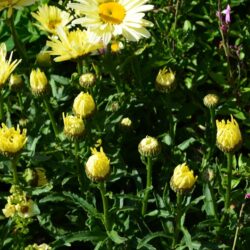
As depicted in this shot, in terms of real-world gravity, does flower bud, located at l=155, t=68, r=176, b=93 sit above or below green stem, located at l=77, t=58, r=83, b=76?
below

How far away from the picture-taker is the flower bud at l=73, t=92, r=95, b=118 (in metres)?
2.35

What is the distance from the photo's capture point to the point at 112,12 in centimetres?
262

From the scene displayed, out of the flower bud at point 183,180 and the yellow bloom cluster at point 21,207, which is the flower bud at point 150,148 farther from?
the yellow bloom cluster at point 21,207

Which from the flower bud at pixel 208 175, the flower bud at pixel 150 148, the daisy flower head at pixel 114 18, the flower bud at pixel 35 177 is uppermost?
the daisy flower head at pixel 114 18

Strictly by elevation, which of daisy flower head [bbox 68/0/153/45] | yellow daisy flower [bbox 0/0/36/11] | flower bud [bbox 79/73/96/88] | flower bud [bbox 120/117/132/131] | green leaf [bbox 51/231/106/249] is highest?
yellow daisy flower [bbox 0/0/36/11]

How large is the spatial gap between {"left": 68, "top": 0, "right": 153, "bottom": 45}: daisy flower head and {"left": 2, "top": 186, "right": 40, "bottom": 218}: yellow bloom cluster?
65cm

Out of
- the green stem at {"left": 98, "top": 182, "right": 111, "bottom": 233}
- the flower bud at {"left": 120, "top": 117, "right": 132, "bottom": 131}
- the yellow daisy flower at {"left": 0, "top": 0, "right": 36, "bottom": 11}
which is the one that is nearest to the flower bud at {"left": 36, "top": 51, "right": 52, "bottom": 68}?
the yellow daisy flower at {"left": 0, "top": 0, "right": 36, "bottom": 11}

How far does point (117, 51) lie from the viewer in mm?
2889

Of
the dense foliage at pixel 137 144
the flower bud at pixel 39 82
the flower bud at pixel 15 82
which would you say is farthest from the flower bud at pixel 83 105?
the flower bud at pixel 15 82

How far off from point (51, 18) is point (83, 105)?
75 centimetres

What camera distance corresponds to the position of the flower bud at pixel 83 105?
2.35m

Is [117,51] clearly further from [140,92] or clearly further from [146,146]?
[146,146]

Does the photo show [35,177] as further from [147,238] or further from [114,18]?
[114,18]

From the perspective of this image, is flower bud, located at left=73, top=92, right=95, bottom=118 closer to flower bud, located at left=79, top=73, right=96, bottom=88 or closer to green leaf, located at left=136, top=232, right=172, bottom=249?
flower bud, located at left=79, top=73, right=96, bottom=88
